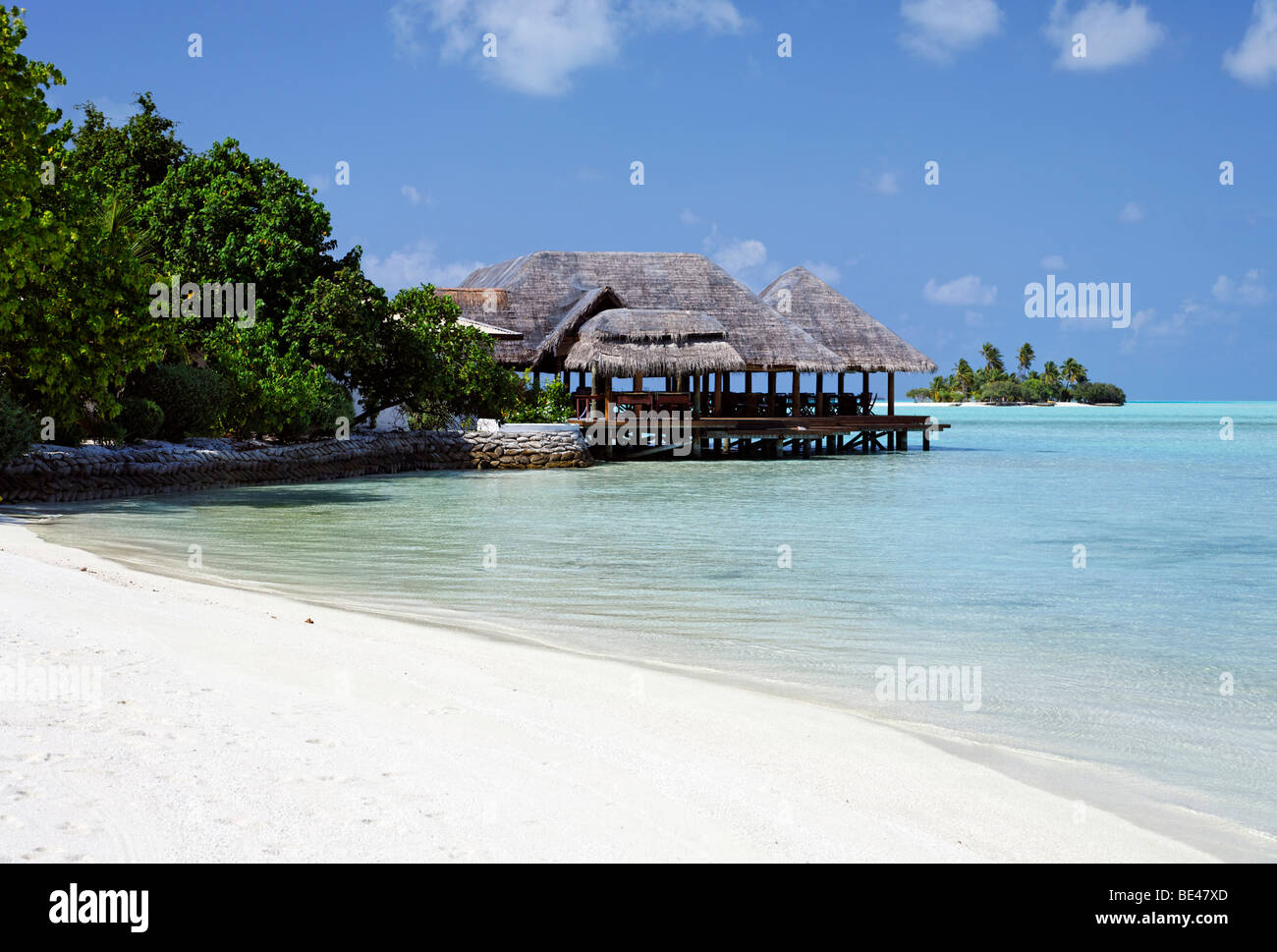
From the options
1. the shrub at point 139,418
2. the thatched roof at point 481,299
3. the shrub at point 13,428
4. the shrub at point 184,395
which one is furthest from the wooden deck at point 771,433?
the shrub at point 13,428

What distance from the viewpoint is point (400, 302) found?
3028cm

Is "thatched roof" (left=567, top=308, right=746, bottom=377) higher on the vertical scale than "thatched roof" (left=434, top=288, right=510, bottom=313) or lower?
lower

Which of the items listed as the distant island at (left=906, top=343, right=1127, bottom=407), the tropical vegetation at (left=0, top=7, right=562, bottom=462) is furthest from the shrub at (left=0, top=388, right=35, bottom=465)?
the distant island at (left=906, top=343, right=1127, bottom=407)

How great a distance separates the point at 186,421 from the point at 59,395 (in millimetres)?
6141

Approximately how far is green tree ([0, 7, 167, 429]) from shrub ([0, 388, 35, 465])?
0.51m

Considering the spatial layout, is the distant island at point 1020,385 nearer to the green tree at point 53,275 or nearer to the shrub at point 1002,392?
the shrub at point 1002,392

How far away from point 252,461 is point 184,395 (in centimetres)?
193

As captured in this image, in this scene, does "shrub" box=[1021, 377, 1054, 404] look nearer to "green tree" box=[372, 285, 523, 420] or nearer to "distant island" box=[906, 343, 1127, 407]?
"distant island" box=[906, 343, 1127, 407]

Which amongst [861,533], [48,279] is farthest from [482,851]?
[48,279]

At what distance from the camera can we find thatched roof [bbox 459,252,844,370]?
1443 inches

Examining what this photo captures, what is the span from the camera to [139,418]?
22.5m

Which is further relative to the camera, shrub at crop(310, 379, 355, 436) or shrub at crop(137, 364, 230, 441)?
shrub at crop(310, 379, 355, 436)
